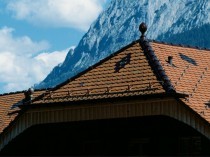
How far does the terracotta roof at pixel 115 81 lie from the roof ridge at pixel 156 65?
0.19m

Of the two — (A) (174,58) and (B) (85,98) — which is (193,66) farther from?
(B) (85,98)

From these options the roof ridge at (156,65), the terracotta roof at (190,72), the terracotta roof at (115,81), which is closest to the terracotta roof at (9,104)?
the terracotta roof at (115,81)

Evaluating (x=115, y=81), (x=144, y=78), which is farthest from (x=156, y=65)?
(x=115, y=81)

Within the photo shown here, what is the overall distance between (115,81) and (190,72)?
4.12m

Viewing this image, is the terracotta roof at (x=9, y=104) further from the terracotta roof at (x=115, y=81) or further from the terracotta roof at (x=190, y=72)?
the terracotta roof at (x=190, y=72)

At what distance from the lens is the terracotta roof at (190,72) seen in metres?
27.4

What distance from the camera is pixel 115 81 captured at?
29.6 meters

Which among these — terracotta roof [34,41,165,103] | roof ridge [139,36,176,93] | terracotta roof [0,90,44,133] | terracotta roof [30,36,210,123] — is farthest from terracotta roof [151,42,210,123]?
terracotta roof [0,90,44,133]

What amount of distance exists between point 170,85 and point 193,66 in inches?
195

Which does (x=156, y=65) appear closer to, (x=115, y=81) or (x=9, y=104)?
(x=115, y=81)

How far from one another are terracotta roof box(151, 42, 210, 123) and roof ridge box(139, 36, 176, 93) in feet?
1.17

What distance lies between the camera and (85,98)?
29.0 m

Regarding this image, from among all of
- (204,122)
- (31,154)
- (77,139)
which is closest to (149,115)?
(204,122)

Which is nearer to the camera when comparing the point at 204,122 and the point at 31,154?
the point at 204,122
